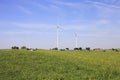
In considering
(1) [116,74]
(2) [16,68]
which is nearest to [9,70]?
(2) [16,68]

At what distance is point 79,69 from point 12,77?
8.10 m

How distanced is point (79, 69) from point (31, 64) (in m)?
6.29

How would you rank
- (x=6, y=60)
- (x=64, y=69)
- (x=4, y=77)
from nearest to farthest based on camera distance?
(x=4, y=77) → (x=64, y=69) → (x=6, y=60)

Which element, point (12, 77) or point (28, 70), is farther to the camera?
point (28, 70)

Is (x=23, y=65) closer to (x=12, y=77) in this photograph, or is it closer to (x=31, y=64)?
(x=31, y=64)

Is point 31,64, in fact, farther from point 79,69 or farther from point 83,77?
point 83,77

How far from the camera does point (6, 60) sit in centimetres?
3550

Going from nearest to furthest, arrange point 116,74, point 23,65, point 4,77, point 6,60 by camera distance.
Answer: point 4,77, point 116,74, point 23,65, point 6,60

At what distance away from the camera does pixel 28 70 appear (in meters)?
29.3

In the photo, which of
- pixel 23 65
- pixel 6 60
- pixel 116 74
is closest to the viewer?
pixel 116 74

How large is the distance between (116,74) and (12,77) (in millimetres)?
10192

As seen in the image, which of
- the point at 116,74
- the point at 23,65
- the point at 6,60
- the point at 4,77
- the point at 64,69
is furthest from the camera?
the point at 6,60

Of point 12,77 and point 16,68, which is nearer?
point 12,77

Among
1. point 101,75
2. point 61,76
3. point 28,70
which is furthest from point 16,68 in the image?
point 101,75
